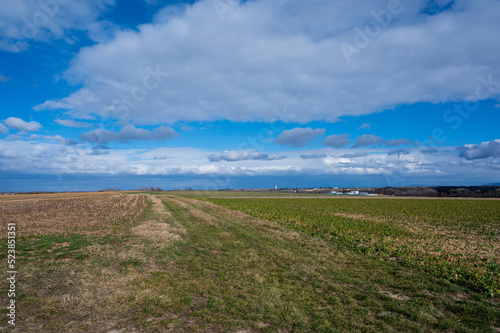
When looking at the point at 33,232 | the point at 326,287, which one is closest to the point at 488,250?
the point at 326,287

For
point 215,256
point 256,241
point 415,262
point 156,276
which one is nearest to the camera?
point 156,276

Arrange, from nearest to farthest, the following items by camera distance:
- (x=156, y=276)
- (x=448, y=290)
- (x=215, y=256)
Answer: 1. (x=448, y=290)
2. (x=156, y=276)
3. (x=215, y=256)

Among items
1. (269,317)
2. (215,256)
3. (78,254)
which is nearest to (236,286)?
(269,317)

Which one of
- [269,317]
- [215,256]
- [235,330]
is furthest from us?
[215,256]

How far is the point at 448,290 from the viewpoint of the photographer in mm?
9734

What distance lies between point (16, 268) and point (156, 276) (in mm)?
5952

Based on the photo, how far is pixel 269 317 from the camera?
736 centimetres

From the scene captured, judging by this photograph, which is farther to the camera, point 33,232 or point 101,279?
point 33,232

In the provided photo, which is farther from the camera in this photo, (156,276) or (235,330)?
(156,276)

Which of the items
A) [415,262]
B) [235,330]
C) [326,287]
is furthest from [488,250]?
[235,330]

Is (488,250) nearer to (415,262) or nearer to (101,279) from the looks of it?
(415,262)

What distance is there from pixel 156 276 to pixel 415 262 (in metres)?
12.2

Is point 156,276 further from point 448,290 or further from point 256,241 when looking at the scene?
point 448,290

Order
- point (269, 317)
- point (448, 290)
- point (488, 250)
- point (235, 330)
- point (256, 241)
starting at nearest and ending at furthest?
point (235, 330)
point (269, 317)
point (448, 290)
point (488, 250)
point (256, 241)
